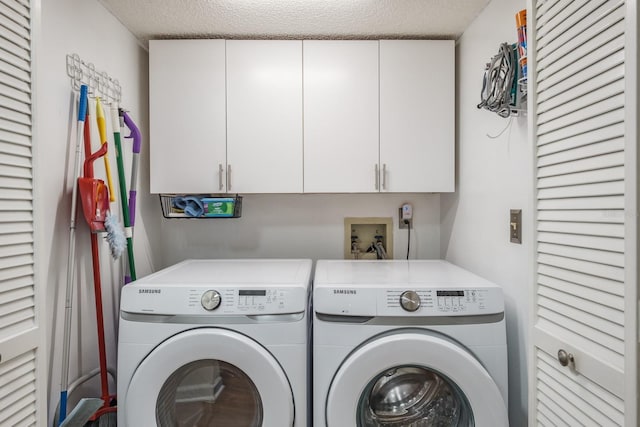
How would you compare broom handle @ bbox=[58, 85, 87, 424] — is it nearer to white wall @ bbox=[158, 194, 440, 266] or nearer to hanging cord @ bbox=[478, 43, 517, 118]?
white wall @ bbox=[158, 194, 440, 266]

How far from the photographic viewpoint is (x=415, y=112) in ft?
6.32

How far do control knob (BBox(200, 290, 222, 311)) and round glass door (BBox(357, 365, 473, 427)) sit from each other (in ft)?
2.17

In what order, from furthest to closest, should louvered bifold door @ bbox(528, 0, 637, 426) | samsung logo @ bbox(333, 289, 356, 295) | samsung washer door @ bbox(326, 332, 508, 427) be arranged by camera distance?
samsung logo @ bbox(333, 289, 356, 295) → samsung washer door @ bbox(326, 332, 508, 427) → louvered bifold door @ bbox(528, 0, 637, 426)

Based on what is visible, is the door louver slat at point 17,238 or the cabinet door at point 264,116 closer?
the door louver slat at point 17,238

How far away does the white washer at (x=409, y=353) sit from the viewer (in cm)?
129

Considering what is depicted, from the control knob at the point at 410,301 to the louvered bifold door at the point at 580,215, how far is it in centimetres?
40

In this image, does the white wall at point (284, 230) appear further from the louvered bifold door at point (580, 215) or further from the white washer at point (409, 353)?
the louvered bifold door at point (580, 215)

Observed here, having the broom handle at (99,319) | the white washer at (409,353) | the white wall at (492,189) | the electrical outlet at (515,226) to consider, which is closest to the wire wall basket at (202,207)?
the broom handle at (99,319)

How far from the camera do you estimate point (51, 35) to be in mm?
1338

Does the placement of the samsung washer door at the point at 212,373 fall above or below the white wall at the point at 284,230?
below

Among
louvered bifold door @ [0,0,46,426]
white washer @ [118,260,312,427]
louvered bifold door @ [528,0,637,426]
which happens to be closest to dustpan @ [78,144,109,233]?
white washer @ [118,260,312,427]

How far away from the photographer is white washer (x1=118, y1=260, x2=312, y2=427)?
4.36ft

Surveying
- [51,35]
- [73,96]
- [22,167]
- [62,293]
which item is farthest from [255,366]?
[51,35]

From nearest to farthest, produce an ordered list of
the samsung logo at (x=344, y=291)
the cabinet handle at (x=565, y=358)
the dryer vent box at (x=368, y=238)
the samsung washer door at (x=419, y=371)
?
the cabinet handle at (x=565, y=358) < the samsung washer door at (x=419, y=371) < the samsung logo at (x=344, y=291) < the dryer vent box at (x=368, y=238)
